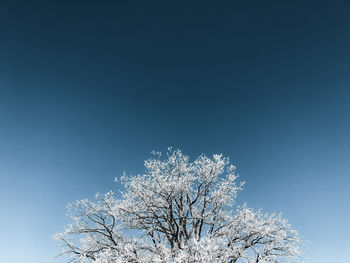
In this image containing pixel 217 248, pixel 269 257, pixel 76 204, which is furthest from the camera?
pixel 76 204

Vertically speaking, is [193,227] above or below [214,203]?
below

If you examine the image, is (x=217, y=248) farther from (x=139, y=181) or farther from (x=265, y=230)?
(x=139, y=181)

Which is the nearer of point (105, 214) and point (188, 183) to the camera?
point (105, 214)

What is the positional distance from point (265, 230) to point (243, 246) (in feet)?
4.47

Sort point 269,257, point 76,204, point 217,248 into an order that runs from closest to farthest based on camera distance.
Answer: point 217,248 → point 269,257 → point 76,204

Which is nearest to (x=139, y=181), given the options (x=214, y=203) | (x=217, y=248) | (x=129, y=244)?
(x=129, y=244)

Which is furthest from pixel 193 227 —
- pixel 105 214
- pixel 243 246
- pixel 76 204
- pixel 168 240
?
pixel 76 204

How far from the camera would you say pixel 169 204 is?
47.6 feet

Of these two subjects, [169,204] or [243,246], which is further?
[169,204]

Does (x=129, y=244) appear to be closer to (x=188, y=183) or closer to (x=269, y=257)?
(x=188, y=183)

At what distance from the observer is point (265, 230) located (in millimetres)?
13562

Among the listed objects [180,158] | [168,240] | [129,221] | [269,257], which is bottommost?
[269,257]

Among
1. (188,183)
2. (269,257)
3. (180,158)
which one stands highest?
(180,158)

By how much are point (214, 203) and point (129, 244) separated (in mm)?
4925
